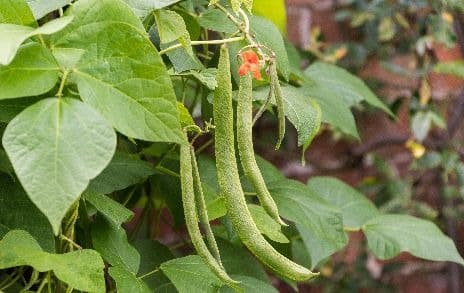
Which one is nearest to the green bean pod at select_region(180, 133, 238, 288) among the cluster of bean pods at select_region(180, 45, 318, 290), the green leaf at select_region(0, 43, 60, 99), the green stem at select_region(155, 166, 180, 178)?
the cluster of bean pods at select_region(180, 45, 318, 290)

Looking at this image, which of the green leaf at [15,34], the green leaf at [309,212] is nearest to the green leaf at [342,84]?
the green leaf at [309,212]

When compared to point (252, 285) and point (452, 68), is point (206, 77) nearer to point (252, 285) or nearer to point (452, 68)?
point (252, 285)

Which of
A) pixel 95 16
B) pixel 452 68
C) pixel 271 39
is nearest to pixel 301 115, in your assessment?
pixel 271 39

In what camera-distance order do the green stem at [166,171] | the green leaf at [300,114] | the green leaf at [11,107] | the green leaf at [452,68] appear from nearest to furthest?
the green leaf at [11,107] → the green leaf at [300,114] → the green stem at [166,171] → the green leaf at [452,68]

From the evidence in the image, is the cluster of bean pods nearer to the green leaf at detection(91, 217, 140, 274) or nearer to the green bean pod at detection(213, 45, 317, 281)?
the green bean pod at detection(213, 45, 317, 281)

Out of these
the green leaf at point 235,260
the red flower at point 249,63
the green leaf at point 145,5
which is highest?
the green leaf at point 145,5

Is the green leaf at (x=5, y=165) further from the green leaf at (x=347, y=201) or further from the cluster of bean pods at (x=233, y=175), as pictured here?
the green leaf at (x=347, y=201)
